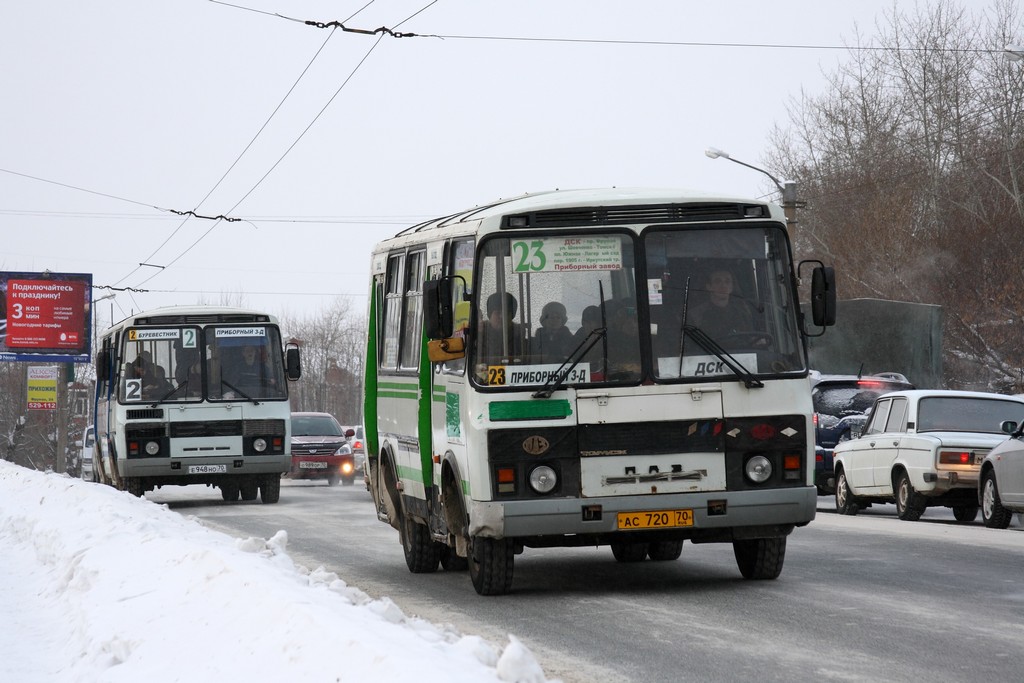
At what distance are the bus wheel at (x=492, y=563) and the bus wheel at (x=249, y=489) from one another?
645 inches

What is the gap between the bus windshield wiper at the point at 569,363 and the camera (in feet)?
34.9

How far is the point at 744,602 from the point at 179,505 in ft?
62.0

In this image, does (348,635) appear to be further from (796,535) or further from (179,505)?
(179,505)

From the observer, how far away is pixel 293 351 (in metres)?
25.6

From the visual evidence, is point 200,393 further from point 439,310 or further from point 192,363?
point 439,310

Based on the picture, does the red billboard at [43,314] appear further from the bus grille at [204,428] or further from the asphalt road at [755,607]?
the asphalt road at [755,607]

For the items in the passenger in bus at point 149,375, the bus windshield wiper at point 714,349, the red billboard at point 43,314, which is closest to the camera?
the bus windshield wiper at point 714,349

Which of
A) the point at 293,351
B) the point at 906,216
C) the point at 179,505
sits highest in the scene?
the point at 906,216

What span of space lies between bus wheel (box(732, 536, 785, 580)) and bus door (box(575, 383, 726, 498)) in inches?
41.1

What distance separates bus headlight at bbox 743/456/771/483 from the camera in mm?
10852

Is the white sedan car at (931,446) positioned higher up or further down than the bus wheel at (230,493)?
higher up

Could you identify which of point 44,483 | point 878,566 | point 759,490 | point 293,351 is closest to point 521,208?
point 759,490

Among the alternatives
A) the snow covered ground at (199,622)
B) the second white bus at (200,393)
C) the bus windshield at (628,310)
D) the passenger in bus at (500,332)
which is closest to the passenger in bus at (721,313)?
the bus windshield at (628,310)

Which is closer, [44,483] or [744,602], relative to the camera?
[744,602]
